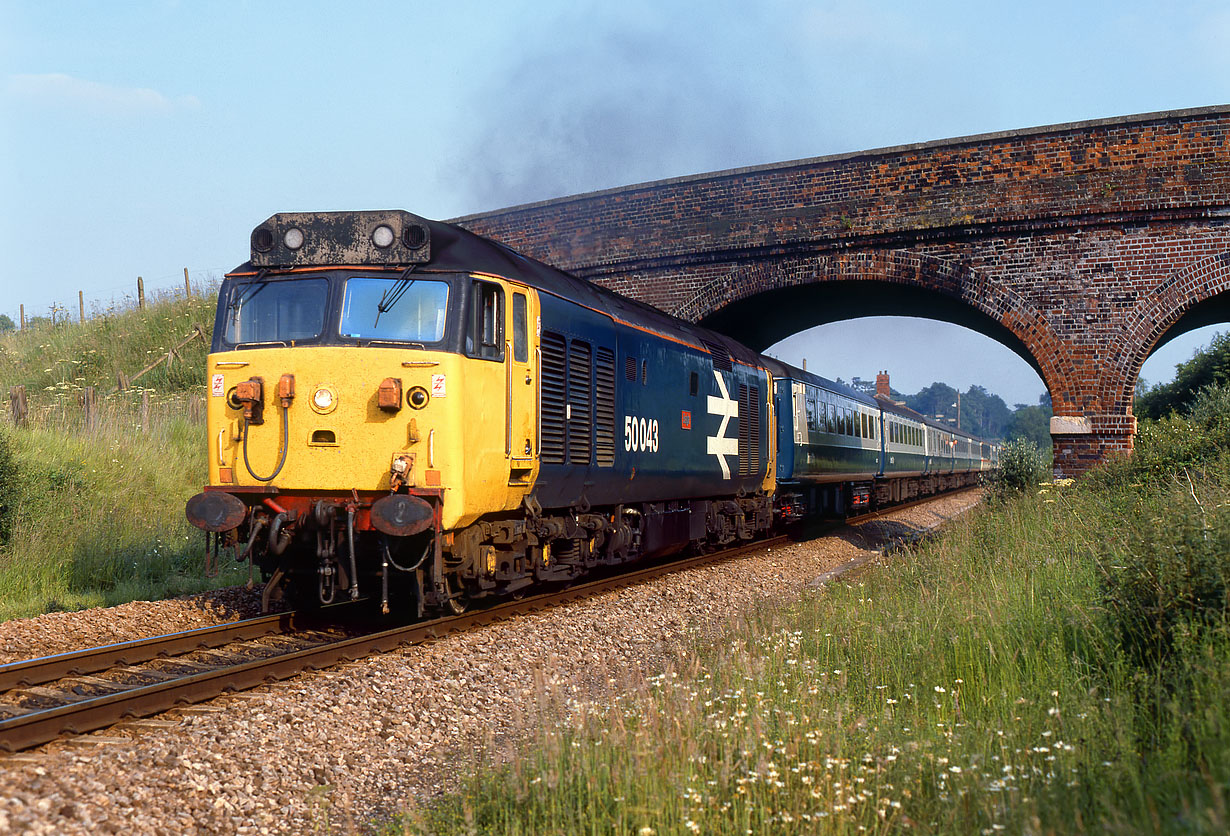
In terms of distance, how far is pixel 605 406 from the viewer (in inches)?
388

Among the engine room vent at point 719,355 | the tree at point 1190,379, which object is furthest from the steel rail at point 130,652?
the tree at point 1190,379

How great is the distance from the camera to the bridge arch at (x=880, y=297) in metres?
17.0

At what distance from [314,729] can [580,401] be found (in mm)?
4583

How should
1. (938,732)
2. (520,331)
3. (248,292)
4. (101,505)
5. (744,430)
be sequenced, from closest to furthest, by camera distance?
(938,732)
(248,292)
(520,331)
(101,505)
(744,430)

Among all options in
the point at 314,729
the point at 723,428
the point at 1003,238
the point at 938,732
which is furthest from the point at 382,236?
the point at 1003,238

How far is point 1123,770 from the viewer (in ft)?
11.9

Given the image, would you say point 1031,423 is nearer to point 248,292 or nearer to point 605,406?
point 605,406

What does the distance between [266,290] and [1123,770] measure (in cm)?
690

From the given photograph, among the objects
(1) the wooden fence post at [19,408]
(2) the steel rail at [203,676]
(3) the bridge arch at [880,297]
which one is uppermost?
(3) the bridge arch at [880,297]

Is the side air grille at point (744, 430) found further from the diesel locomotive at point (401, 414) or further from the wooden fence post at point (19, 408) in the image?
the wooden fence post at point (19, 408)

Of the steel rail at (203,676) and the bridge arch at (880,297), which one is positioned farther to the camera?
the bridge arch at (880,297)

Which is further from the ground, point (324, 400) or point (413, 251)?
point (413, 251)

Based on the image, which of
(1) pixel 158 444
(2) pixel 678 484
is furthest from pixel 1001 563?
(1) pixel 158 444

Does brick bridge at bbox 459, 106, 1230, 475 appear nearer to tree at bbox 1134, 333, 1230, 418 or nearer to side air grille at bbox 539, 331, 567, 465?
side air grille at bbox 539, 331, 567, 465
